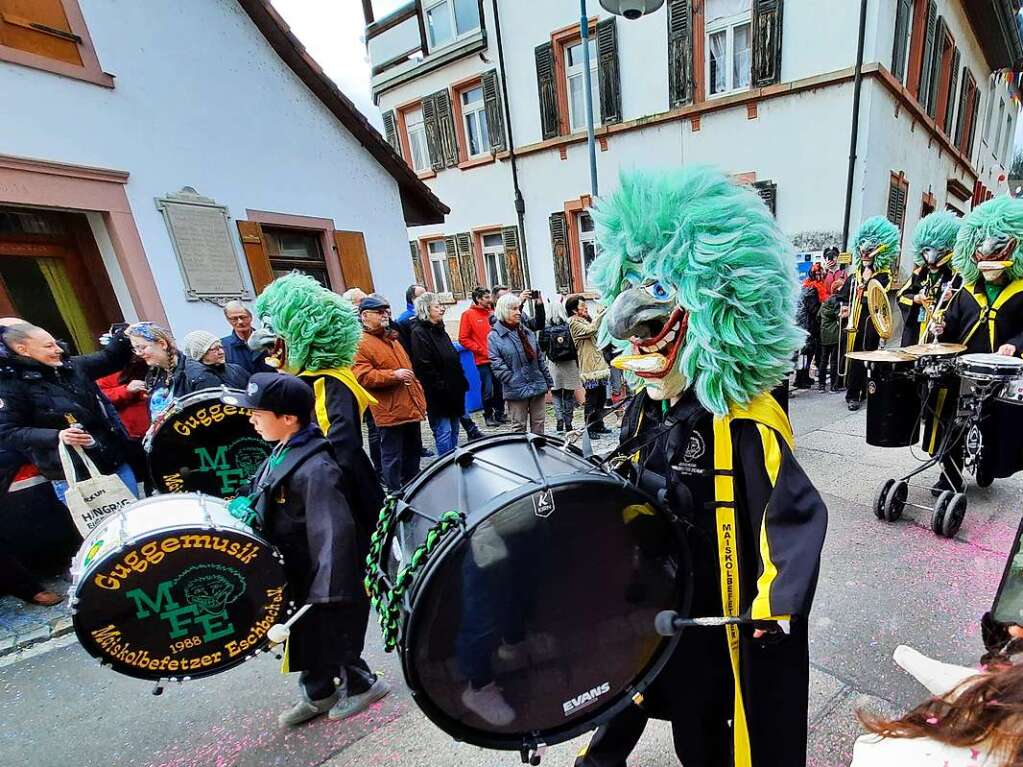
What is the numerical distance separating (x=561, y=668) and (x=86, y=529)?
2.85 m

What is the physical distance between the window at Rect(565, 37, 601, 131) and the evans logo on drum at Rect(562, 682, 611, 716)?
11.9 m

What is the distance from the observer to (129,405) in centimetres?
394

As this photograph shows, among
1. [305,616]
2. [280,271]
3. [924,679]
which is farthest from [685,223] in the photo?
[280,271]

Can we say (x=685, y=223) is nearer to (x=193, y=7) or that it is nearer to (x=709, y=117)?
(x=193, y=7)

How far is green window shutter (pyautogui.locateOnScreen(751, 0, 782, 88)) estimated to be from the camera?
8.48 m

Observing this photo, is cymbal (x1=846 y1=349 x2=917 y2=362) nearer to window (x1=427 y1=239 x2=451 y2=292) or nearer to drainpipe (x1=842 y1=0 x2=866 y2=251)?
drainpipe (x1=842 y1=0 x2=866 y2=251)

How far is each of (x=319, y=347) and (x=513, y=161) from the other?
1125 centimetres

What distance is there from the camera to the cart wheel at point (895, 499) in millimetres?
3260

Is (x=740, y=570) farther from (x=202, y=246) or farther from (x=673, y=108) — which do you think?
(x=673, y=108)

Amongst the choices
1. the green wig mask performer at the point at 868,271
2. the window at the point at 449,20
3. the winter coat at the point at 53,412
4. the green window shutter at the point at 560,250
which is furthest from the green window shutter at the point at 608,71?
the winter coat at the point at 53,412

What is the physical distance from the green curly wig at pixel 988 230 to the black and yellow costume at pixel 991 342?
11cm

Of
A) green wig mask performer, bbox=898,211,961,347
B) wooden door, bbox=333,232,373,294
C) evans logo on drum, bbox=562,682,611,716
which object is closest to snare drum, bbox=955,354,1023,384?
green wig mask performer, bbox=898,211,961,347

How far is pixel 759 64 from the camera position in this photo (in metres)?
8.88

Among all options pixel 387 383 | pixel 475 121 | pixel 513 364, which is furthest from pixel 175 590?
pixel 475 121
